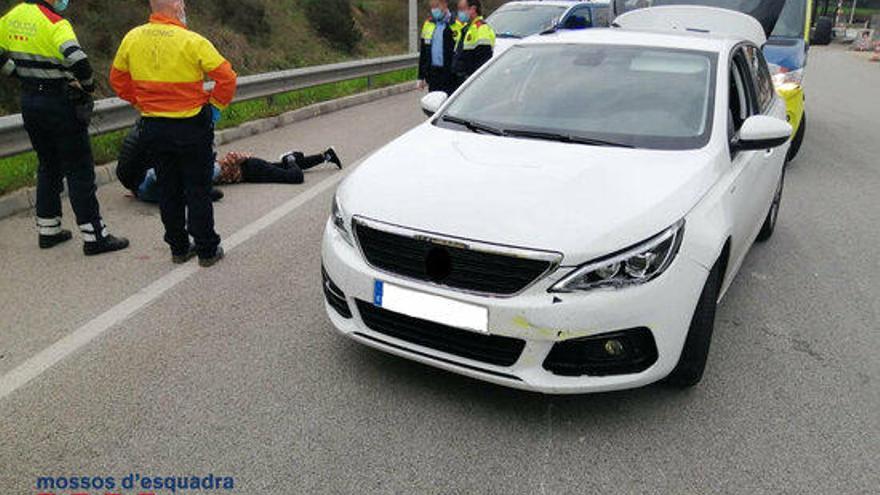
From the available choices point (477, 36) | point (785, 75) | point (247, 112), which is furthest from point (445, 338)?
point (247, 112)

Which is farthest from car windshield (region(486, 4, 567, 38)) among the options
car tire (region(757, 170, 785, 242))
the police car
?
car tire (region(757, 170, 785, 242))

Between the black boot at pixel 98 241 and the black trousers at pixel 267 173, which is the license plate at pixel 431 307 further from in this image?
the black trousers at pixel 267 173

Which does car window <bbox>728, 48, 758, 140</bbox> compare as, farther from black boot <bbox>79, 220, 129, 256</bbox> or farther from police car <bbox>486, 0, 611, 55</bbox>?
police car <bbox>486, 0, 611, 55</bbox>

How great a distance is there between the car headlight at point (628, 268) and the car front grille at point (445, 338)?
1.11ft

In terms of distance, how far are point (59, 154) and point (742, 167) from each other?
4.42 metres

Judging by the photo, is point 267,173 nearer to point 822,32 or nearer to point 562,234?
point 562,234

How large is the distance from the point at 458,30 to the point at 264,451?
23.1ft

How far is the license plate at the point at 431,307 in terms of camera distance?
2885 mm

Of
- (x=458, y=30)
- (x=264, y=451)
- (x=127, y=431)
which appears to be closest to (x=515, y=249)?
(x=264, y=451)

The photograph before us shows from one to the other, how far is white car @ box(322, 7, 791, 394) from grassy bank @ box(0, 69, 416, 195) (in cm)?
444

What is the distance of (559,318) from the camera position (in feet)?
9.14

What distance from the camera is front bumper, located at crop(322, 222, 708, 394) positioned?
2.79 m

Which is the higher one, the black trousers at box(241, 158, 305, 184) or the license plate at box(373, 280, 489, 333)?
the license plate at box(373, 280, 489, 333)

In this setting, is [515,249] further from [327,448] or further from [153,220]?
[153,220]
